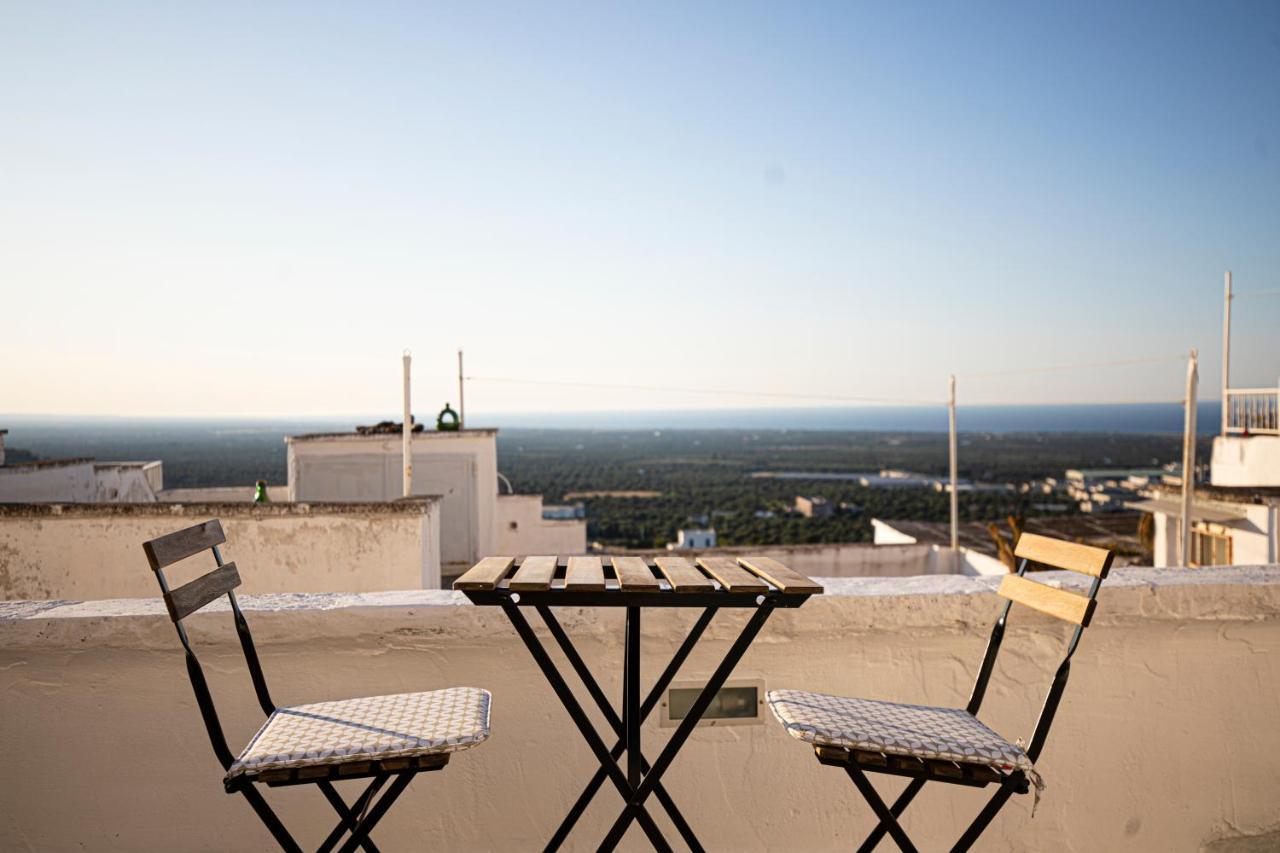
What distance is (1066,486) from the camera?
51.1 m

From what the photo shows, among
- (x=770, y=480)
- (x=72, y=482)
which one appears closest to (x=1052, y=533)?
(x=72, y=482)

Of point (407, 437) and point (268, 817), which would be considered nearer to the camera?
point (268, 817)

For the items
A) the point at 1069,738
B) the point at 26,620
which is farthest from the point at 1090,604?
the point at 26,620

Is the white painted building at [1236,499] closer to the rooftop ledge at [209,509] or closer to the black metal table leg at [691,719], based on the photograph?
the rooftop ledge at [209,509]

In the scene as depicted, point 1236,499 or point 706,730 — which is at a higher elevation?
point 706,730

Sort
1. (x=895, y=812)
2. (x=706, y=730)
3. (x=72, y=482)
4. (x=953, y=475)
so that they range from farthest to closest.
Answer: (x=953, y=475) < (x=72, y=482) < (x=706, y=730) < (x=895, y=812)

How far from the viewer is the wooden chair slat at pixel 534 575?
1542 mm

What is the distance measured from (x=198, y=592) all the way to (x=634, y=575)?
2.93 feet

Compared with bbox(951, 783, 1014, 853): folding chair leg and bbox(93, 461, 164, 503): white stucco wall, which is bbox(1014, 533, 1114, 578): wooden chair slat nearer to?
bbox(951, 783, 1014, 853): folding chair leg

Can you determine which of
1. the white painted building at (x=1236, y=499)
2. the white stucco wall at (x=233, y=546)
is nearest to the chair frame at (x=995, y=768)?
the white stucco wall at (x=233, y=546)

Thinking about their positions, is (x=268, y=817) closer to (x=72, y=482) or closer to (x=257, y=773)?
(x=257, y=773)

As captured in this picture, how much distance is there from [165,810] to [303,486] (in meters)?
9.79

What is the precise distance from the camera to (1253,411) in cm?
1733

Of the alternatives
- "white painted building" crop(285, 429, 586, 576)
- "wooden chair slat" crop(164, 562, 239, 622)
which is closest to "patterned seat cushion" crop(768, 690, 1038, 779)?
"wooden chair slat" crop(164, 562, 239, 622)
